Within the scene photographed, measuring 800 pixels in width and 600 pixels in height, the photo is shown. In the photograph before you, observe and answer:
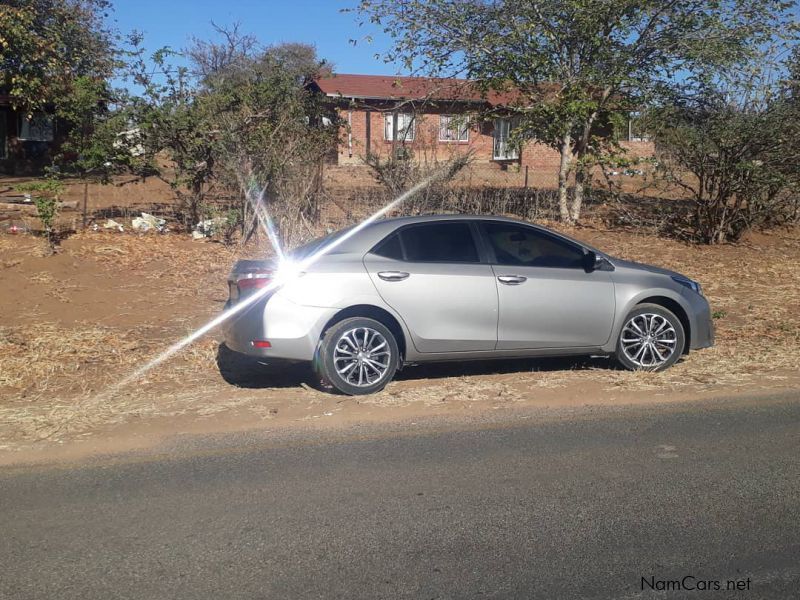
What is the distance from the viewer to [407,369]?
27.8 ft

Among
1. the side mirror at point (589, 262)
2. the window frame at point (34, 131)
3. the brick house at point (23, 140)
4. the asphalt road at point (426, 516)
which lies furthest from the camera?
the window frame at point (34, 131)

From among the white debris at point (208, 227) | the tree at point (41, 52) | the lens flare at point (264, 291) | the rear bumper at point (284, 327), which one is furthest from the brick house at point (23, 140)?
the rear bumper at point (284, 327)

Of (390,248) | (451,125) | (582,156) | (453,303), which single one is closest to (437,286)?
(453,303)

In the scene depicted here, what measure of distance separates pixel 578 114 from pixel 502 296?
943 cm

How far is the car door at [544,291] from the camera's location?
7.65 m

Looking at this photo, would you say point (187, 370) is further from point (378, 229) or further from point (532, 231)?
point (532, 231)

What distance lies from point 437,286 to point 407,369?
4.49 feet

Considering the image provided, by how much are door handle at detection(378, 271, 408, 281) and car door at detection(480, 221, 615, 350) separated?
0.90 meters

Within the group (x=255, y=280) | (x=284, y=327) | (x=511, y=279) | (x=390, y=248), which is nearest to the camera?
(x=284, y=327)

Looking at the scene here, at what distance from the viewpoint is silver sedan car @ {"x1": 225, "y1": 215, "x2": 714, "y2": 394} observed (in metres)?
7.19

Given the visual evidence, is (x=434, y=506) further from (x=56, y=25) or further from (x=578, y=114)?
(x=56, y=25)

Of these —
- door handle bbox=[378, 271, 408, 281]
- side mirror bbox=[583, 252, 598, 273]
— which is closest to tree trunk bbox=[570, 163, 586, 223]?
side mirror bbox=[583, 252, 598, 273]

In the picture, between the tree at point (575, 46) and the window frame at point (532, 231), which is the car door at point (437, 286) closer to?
the window frame at point (532, 231)

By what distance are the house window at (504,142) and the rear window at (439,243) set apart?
941cm
